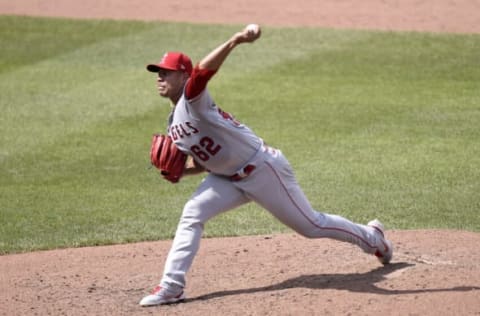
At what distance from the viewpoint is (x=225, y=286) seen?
6953 millimetres

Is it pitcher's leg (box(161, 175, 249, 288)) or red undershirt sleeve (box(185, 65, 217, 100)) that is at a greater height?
red undershirt sleeve (box(185, 65, 217, 100))

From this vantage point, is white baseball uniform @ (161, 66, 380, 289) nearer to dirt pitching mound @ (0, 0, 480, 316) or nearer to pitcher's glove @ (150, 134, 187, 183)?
pitcher's glove @ (150, 134, 187, 183)

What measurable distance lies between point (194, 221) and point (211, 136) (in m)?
0.53

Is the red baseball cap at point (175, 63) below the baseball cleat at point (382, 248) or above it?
above

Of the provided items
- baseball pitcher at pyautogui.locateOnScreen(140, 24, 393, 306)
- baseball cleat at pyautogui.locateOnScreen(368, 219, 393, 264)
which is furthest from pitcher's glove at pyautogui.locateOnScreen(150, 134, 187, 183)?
baseball cleat at pyautogui.locateOnScreen(368, 219, 393, 264)

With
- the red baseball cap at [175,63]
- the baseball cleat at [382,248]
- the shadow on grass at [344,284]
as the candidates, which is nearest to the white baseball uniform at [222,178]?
the red baseball cap at [175,63]

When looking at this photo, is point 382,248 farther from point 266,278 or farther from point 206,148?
point 206,148

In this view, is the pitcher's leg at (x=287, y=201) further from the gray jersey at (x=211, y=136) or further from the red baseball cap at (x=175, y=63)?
the red baseball cap at (x=175, y=63)

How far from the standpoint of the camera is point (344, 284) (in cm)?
678

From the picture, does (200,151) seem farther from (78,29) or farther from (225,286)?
(78,29)

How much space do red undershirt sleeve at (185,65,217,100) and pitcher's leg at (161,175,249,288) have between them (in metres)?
0.64

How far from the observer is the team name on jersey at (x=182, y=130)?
649 cm

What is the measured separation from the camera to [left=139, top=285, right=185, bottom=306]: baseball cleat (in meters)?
6.58

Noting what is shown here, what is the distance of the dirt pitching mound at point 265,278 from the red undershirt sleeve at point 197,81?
128 cm
